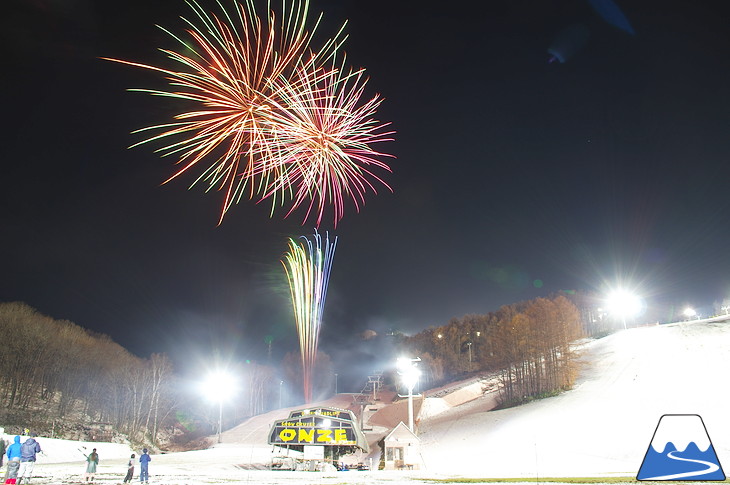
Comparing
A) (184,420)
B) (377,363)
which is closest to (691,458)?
(184,420)

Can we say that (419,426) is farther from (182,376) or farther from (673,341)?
(182,376)

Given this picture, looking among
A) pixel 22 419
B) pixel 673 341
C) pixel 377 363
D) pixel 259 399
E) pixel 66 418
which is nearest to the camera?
pixel 22 419

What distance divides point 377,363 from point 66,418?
134m

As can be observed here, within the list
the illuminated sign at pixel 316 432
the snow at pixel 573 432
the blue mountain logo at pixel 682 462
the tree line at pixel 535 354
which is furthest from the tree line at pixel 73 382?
the blue mountain logo at pixel 682 462

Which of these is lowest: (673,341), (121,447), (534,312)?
(121,447)

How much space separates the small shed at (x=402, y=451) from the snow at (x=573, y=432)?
199 cm

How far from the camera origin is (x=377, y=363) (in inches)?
7470

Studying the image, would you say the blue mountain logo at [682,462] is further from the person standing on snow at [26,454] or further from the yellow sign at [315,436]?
the person standing on snow at [26,454]

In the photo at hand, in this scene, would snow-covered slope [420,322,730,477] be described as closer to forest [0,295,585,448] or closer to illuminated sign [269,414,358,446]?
forest [0,295,585,448]

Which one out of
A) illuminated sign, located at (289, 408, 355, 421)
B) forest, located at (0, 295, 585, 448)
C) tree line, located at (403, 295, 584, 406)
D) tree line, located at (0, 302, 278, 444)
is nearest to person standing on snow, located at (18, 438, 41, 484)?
illuminated sign, located at (289, 408, 355, 421)

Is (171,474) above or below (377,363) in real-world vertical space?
below

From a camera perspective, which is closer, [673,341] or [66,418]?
[673,341]

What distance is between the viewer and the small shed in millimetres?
33719

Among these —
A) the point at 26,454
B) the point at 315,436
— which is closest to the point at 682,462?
the point at 315,436
